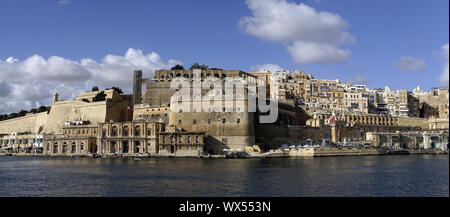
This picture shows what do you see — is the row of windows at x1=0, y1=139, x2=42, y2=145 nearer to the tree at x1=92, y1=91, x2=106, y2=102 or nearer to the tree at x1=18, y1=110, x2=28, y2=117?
the tree at x1=92, y1=91, x2=106, y2=102

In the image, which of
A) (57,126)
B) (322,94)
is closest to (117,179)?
(57,126)

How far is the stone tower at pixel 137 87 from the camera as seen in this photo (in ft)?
218

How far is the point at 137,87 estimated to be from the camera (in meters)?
67.1

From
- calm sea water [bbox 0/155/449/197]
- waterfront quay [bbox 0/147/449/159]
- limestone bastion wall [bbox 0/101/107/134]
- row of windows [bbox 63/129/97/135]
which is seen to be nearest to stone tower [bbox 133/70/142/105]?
limestone bastion wall [bbox 0/101/107/134]

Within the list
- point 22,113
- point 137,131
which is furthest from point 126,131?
point 22,113

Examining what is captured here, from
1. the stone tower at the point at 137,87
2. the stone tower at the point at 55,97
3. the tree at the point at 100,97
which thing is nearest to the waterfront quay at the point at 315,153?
the stone tower at the point at 137,87

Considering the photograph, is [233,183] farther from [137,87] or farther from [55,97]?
[55,97]

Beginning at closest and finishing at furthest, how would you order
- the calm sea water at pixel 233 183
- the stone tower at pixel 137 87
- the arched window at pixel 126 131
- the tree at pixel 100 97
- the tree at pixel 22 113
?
the calm sea water at pixel 233 183, the arched window at pixel 126 131, the stone tower at pixel 137 87, the tree at pixel 100 97, the tree at pixel 22 113

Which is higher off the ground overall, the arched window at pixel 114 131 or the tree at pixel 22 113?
the tree at pixel 22 113

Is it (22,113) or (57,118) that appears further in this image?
(22,113)

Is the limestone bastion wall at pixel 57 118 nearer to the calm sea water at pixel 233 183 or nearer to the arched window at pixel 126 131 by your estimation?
the arched window at pixel 126 131

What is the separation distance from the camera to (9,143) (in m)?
72.1
